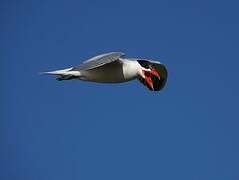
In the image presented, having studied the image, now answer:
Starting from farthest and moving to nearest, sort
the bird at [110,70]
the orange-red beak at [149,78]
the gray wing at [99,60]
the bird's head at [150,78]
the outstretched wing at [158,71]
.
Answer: the outstretched wing at [158,71] < the orange-red beak at [149,78] < the bird's head at [150,78] < the bird at [110,70] < the gray wing at [99,60]

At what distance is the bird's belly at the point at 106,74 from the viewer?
55.8 feet

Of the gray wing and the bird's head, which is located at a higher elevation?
the gray wing

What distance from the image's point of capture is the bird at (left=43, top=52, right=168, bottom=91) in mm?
16788

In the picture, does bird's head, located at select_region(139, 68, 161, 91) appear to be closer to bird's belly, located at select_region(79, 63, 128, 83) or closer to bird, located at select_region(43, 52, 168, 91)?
bird, located at select_region(43, 52, 168, 91)

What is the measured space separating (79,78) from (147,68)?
242cm

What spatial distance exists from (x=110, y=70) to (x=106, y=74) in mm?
195

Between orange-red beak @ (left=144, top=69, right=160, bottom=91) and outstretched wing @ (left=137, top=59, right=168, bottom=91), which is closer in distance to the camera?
orange-red beak @ (left=144, top=69, right=160, bottom=91)

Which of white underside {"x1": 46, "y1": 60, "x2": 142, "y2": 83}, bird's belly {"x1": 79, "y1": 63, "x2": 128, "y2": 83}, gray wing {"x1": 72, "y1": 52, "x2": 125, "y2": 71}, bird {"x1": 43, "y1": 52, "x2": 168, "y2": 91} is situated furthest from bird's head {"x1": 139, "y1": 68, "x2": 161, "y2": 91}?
gray wing {"x1": 72, "y1": 52, "x2": 125, "y2": 71}

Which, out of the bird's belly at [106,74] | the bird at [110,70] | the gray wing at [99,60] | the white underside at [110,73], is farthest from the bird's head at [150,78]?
the gray wing at [99,60]

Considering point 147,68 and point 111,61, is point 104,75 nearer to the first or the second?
point 111,61

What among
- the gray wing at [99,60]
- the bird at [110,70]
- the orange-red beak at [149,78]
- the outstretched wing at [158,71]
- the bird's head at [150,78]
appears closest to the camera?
the gray wing at [99,60]

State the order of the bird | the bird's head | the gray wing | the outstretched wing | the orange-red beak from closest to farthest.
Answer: the gray wing → the bird → the bird's head → the orange-red beak → the outstretched wing

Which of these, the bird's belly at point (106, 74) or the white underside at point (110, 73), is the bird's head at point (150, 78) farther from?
the bird's belly at point (106, 74)

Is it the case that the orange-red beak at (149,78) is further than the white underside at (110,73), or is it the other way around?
the orange-red beak at (149,78)
